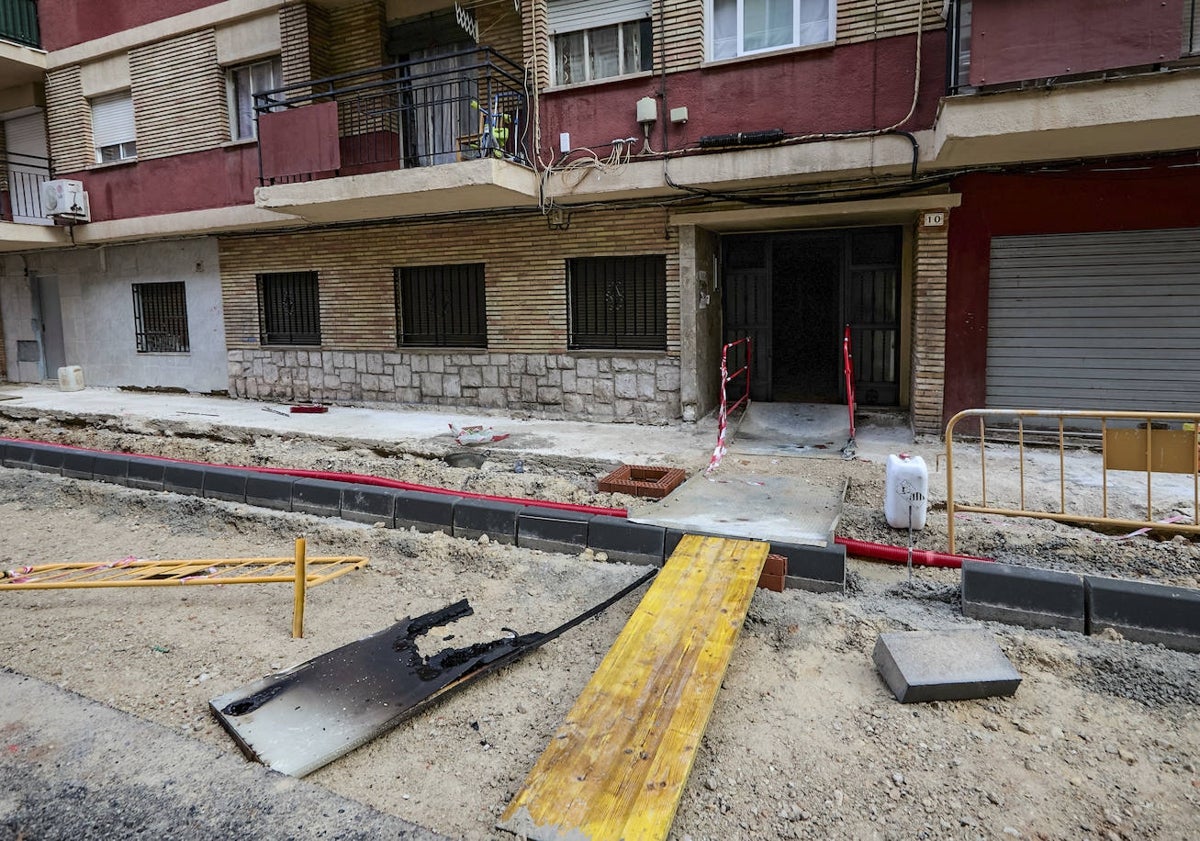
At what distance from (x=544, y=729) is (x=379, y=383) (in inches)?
379

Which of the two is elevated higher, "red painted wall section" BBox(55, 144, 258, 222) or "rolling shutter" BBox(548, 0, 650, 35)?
"rolling shutter" BBox(548, 0, 650, 35)

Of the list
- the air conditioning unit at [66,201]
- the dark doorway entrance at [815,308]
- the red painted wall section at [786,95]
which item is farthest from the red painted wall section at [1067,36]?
the air conditioning unit at [66,201]

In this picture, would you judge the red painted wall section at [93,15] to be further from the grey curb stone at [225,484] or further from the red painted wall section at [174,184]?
the grey curb stone at [225,484]

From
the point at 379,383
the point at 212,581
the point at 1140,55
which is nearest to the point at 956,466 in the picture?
the point at 1140,55

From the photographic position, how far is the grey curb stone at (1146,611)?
149 inches

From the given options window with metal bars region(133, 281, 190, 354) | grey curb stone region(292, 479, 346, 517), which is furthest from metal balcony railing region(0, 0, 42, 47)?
grey curb stone region(292, 479, 346, 517)

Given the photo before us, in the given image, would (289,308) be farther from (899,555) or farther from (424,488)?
(899,555)

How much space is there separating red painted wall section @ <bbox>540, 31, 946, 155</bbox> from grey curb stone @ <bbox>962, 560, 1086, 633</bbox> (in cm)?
566

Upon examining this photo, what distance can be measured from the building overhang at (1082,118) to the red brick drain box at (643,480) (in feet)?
13.6

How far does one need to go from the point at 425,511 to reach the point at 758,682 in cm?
330

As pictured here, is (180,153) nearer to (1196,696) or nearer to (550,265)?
(550,265)

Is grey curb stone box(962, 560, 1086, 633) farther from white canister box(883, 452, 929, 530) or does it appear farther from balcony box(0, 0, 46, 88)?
balcony box(0, 0, 46, 88)

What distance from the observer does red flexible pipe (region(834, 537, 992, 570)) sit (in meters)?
4.83

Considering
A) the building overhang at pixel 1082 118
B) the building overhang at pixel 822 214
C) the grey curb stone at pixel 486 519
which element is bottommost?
the grey curb stone at pixel 486 519
